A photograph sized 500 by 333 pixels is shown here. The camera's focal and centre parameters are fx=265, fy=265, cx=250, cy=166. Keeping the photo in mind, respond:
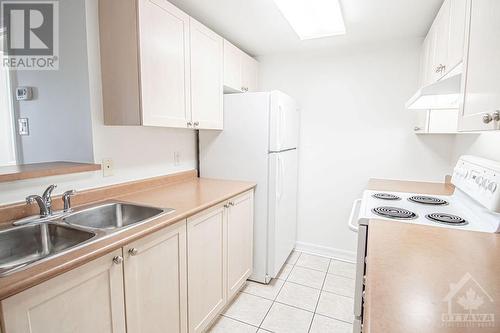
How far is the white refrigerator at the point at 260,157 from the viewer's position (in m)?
2.26

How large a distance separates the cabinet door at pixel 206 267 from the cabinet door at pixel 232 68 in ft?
4.07

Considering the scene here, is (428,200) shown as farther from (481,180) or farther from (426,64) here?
(426,64)

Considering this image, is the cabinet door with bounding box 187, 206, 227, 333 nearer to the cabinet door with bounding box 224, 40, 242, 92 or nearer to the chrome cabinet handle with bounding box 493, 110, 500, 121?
the cabinet door with bounding box 224, 40, 242, 92

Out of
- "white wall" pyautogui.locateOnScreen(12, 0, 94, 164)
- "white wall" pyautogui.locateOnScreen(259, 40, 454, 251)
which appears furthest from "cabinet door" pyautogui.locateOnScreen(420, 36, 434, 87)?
"white wall" pyautogui.locateOnScreen(12, 0, 94, 164)

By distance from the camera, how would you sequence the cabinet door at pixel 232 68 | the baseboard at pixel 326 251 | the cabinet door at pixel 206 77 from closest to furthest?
the cabinet door at pixel 206 77, the cabinet door at pixel 232 68, the baseboard at pixel 326 251

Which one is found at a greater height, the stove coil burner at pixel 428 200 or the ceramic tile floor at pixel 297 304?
the stove coil burner at pixel 428 200

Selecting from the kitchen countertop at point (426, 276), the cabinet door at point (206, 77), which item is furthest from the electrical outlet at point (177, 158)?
the kitchen countertop at point (426, 276)

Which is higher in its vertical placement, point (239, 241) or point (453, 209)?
point (453, 209)

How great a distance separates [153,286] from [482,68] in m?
1.65

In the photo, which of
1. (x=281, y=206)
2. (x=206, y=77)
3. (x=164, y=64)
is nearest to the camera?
(x=164, y=64)

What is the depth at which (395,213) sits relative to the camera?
1459 mm

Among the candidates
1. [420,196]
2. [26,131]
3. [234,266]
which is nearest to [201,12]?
[26,131]

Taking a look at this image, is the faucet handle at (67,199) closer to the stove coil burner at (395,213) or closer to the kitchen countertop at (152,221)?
the kitchen countertop at (152,221)

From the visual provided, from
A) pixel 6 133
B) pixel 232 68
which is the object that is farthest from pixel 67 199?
pixel 232 68
